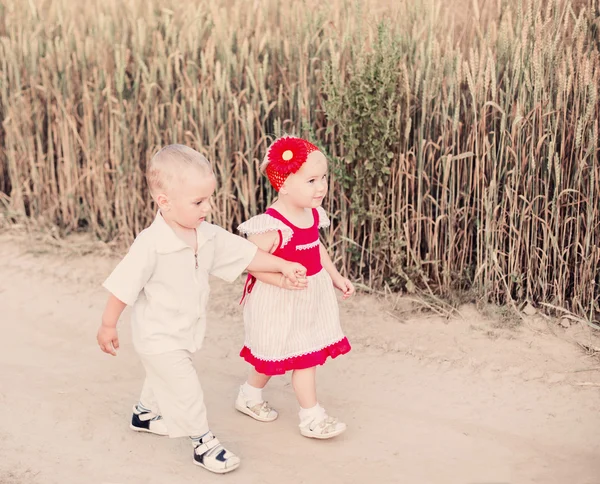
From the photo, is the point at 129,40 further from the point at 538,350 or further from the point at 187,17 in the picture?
the point at 538,350

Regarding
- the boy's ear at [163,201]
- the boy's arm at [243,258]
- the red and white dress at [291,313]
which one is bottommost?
the red and white dress at [291,313]

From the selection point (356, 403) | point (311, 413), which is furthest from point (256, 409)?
point (356, 403)

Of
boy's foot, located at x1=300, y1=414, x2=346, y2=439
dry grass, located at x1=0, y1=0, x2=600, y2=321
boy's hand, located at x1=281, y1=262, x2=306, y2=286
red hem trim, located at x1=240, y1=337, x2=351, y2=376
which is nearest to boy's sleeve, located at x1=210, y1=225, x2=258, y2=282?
boy's hand, located at x1=281, y1=262, x2=306, y2=286

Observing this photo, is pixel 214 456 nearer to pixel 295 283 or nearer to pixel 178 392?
pixel 178 392

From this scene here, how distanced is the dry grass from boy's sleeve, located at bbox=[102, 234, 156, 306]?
5.26 feet

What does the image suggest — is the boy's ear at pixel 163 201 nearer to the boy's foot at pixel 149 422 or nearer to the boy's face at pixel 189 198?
the boy's face at pixel 189 198

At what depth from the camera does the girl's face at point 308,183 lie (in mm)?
2721

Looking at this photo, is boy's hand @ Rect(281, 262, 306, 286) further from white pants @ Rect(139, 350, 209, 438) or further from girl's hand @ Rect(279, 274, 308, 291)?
white pants @ Rect(139, 350, 209, 438)

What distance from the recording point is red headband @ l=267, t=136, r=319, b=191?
2.70 meters

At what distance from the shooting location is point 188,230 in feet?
8.73

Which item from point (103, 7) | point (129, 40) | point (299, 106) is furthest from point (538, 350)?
point (103, 7)

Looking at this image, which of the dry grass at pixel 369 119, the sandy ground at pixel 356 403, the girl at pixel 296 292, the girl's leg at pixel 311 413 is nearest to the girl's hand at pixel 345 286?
the girl at pixel 296 292

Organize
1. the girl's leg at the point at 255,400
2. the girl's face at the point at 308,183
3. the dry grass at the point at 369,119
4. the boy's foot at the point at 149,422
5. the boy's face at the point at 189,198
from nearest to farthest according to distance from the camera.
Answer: the boy's face at the point at 189,198, the girl's face at the point at 308,183, the boy's foot at the point at 149,422, the girl's leg at the point at 255,400, the dry grass at the point at 369,119

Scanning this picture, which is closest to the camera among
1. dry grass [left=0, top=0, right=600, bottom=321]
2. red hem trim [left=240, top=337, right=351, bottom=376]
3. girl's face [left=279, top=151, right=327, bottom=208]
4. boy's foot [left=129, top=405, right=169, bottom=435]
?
girl's face [left=279, top=151, right=327, bottom=208]
